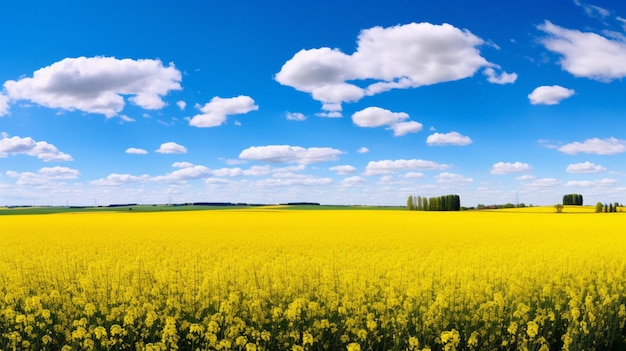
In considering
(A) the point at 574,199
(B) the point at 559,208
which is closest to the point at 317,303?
(B) the point at 559,208

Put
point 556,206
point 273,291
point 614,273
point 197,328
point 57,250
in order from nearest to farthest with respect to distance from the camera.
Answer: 1. point 197,328
2. point 273,291
3. point 614,273
4. point 57,250
5. point 556,206

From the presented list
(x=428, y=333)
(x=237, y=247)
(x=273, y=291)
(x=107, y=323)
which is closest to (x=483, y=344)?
(x=428, y=333)

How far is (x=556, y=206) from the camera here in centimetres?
9650

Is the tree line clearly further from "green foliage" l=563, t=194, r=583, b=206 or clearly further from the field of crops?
the field of crops

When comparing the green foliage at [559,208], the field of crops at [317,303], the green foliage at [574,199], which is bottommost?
the field of crops at [317,303]

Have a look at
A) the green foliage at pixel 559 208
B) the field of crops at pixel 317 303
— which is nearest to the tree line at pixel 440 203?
the green foliage at pixel 559 208

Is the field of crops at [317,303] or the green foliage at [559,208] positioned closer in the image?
the field of crops at [317,303]

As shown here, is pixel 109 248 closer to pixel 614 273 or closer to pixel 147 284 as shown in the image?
pixel 147 284

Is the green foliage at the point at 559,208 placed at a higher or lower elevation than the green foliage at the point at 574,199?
lower

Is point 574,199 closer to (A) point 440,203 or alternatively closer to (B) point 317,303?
(A) point 440,203

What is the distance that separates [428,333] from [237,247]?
14.2m

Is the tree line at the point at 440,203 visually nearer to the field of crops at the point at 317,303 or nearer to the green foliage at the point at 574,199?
the green foliage at the point at 574,199

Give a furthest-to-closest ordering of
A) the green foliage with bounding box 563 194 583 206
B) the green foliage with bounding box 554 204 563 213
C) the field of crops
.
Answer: the green foliage with bounding box 563 194 583 206 < the green foliage with bounding box 554 204 563 213 < the field of crops

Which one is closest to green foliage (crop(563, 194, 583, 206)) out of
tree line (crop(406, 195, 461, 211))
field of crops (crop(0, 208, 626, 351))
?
tree line (crop(406, 195, 461, 211))
